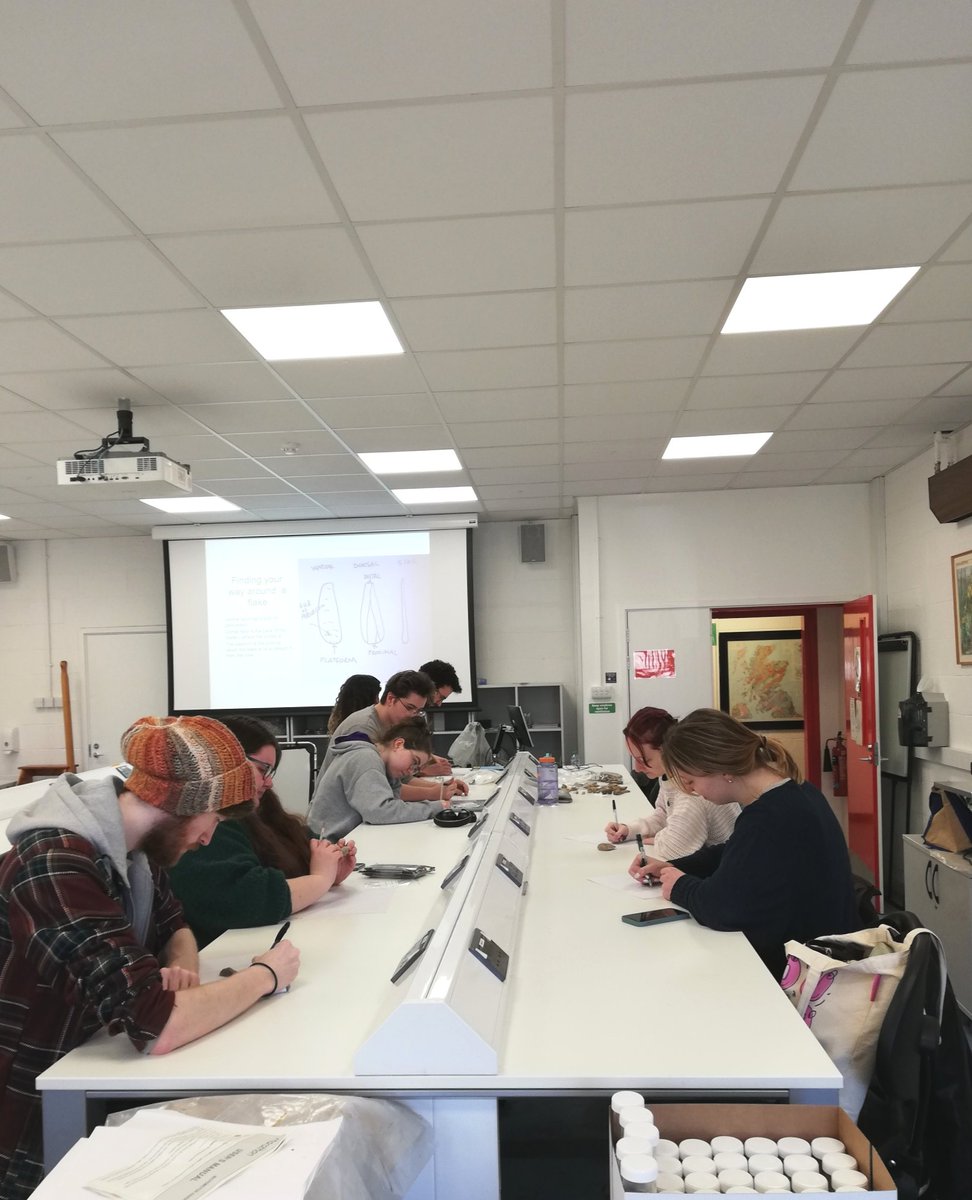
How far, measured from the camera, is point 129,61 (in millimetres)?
1914

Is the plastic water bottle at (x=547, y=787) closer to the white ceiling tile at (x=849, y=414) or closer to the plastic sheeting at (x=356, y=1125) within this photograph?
the white ceiling tile at (x=849, y=414)

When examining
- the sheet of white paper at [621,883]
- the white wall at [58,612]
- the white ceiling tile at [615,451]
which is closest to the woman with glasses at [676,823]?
the sheet of white paper at [621,883]

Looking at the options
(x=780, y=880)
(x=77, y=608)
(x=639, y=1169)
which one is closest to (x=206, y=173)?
(x=780, y=880)

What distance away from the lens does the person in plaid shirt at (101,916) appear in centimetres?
146

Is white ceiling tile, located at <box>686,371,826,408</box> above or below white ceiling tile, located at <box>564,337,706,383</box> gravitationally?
below

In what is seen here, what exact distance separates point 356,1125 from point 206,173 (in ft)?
7.33

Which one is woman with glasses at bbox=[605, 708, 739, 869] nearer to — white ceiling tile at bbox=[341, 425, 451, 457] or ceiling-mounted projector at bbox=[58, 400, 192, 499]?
white ceiling tile at bbox=[341, 425, 451, 457]

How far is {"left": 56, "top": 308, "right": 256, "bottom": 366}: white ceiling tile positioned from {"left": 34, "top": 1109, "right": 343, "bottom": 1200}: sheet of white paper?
2657 mm

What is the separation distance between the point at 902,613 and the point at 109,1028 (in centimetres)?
580

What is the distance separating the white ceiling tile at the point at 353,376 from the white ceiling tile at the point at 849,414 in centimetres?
213

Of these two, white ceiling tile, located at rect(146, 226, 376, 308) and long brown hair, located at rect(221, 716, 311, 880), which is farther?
white ceiling tile, located at rect(146, 226, 376, 308)

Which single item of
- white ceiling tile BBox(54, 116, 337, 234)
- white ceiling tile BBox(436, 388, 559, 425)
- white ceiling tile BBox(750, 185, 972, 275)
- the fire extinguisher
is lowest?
the fire extinguisher

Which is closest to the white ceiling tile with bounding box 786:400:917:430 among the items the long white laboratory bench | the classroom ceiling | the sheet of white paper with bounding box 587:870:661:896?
the classroom ceiling

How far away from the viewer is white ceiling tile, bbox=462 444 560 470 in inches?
209
